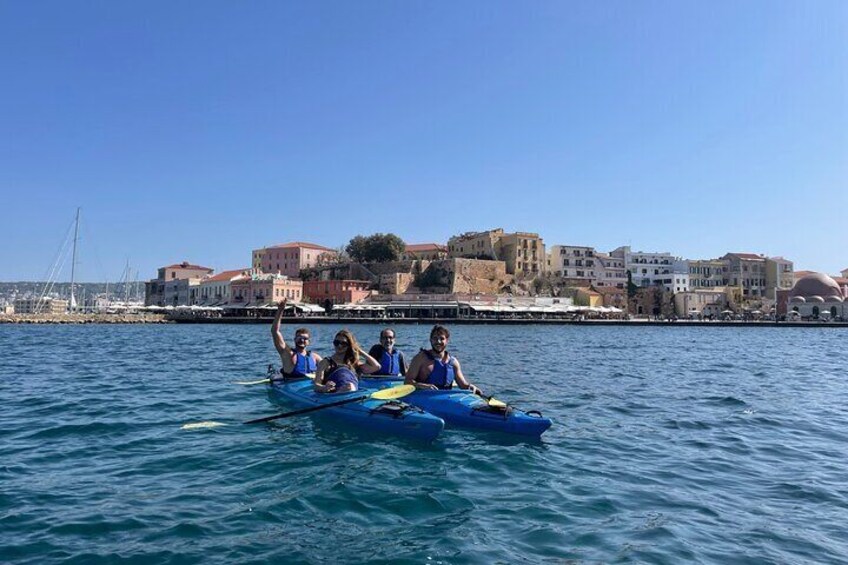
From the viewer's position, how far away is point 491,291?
87938mm

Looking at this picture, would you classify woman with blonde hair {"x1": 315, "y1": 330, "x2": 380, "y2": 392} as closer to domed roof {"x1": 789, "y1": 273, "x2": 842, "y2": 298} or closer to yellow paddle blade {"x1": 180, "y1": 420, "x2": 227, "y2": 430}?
yellow paddle blade {"x1": 180, "y1": 420, "x2": 227, "y2": 430}

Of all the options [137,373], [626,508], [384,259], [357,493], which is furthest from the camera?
[384,259]

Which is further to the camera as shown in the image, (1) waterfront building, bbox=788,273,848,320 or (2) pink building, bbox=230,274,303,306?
(1) waterfront building, bbox=788,273,848,320

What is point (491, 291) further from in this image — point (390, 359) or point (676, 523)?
point (676, 523)

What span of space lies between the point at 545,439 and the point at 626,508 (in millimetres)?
3258

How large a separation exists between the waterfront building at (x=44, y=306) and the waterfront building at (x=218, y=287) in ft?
87.0

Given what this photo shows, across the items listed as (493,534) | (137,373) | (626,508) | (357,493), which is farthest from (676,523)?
(137,373)

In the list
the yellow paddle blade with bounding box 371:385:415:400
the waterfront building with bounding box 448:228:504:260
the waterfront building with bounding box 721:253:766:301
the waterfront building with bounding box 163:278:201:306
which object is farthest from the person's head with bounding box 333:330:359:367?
the waterfront building with bounding box 721:253:766:301

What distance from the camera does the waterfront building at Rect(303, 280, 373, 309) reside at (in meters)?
82.2

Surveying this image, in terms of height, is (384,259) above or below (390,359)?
above

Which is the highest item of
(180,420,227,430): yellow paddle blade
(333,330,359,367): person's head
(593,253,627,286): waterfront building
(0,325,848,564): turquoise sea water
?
(593,253,627,286): waterfront building

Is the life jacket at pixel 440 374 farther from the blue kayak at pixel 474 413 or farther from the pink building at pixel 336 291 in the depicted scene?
the pink building at pixel 336 291

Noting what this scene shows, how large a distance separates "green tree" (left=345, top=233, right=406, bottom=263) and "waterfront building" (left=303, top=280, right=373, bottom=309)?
32.3 ft

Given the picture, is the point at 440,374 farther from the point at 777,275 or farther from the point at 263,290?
the point at 777,275
